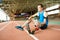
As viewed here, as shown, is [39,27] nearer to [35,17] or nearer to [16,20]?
[35,17]

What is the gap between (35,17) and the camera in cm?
253

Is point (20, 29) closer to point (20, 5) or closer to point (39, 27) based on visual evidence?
point (39, 27)

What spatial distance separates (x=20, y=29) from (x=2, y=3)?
65 centimetres

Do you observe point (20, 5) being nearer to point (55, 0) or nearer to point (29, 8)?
point (29, 8)

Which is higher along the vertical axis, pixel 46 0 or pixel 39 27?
pixel 46 0

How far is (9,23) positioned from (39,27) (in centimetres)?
68

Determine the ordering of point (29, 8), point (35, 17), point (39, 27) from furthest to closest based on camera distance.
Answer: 1. point (29, 8)
2. point (35, 17)
3. point (39, 27)

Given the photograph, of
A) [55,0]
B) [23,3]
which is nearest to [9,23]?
[23,3]

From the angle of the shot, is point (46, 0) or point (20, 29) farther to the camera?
point (46, 0)

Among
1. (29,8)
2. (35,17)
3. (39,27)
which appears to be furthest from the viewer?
(29,8)

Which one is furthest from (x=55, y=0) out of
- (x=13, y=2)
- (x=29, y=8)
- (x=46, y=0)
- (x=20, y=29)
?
(x=20, y=29)

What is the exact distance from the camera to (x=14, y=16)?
2.76 m

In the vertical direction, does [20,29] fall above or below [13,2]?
below

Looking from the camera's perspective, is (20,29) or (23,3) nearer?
(20,29)
